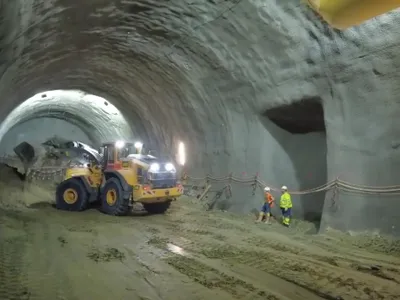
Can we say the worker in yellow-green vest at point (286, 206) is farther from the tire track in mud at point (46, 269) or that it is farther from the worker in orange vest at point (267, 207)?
the tire track in mud at point (46, 269)

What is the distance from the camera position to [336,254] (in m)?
5.92

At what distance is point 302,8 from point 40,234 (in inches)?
235

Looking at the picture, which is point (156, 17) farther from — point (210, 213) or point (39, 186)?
point (39, 186)

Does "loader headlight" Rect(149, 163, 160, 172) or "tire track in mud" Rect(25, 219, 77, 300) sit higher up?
"loader headlight" Rect(149, 163, 160, 172)

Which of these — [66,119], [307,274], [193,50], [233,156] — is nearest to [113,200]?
[233,156]

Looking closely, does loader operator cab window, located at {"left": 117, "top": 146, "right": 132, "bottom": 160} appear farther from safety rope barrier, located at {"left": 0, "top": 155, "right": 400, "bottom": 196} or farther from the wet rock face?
safety rope barrier, located at {"left": 0, "top": 155, "right": 400, "bottom": 196}

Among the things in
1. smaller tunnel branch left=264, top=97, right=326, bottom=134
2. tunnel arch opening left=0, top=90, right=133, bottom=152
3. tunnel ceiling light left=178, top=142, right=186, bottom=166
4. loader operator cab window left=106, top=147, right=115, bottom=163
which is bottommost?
loader operator cab window left=106, top=147, right=115, bottom=163

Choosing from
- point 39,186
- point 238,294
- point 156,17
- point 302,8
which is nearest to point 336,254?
point 238,294

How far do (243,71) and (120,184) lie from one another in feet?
12.8

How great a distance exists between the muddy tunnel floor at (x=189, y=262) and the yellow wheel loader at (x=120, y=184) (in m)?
1.17

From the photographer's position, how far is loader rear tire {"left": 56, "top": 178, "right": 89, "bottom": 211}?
10.6m

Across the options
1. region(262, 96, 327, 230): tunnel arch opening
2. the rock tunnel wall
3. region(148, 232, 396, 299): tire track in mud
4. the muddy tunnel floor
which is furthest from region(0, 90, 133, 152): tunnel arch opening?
region(148, 232, 396, 299): tire track in mud

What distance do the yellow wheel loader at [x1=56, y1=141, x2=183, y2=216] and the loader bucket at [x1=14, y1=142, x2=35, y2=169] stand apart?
8969mm

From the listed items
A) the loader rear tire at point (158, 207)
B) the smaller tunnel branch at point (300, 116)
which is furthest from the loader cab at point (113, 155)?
the smaller tunnel branch at point (300, 116)
